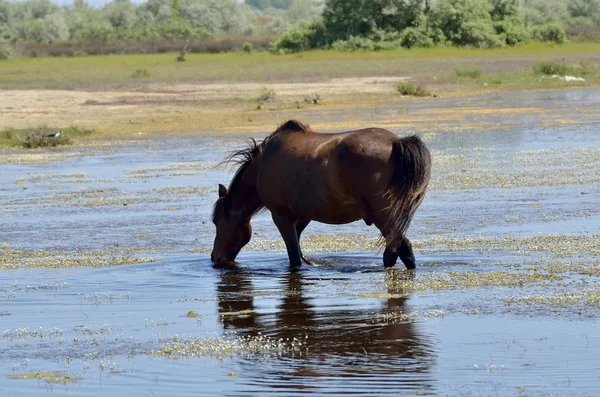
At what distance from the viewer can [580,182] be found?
15.7 metres

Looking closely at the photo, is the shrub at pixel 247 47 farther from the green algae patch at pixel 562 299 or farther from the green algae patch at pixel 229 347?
the green algae patch at pixel 229 347

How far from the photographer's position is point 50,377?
6906 millimetres

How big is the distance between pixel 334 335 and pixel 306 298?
1.49m

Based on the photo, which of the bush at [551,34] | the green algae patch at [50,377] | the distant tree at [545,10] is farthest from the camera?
the distant tree at [545,10]

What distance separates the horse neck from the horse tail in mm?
1896

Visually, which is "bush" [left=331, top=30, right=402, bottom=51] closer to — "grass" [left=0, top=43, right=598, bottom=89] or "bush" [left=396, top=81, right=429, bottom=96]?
"grass" [left=0, top=43, right=598, bottom=89]

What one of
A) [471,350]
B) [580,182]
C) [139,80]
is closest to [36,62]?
[139,80]

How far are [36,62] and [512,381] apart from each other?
53.3 m

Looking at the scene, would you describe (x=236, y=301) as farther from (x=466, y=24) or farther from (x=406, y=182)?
(x=466, y=24)

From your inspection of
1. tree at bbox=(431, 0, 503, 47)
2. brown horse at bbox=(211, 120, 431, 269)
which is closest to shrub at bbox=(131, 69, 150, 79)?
tree at bbox=(431, 0, 503, 47)

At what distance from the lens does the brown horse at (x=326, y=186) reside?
31.4 ft

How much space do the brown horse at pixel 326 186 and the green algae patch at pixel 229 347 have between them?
2.36 metres

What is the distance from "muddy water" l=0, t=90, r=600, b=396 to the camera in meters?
6.67

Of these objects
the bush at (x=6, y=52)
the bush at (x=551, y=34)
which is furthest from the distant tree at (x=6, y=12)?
the bush at (x=551, y=34)
